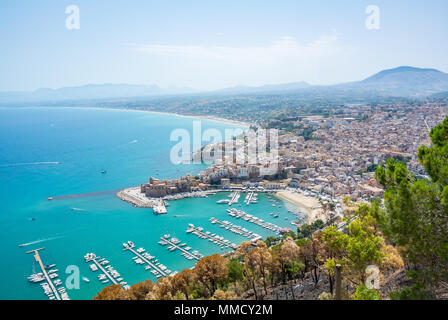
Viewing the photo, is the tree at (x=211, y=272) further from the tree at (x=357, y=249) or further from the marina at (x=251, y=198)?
the marina at (x=251, y=198)

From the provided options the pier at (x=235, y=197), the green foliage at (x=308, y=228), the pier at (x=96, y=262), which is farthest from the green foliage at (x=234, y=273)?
the pier at (x=235, y=197)

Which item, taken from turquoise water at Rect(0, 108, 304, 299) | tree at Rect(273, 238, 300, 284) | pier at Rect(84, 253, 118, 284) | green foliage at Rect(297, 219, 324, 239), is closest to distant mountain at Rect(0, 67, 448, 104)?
turquoise water at Rect(0, 108, 304, 299)

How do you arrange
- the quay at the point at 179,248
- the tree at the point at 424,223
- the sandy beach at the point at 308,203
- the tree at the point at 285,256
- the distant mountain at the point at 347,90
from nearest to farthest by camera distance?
the tree at the point at 424,223 < the tree at the point at 285,256 < the quay at the point at 179,248 < the sandy beach at the point at 308,203 < the distant mountain at the point at 347,90

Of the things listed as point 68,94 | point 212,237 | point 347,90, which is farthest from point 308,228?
point 68,94

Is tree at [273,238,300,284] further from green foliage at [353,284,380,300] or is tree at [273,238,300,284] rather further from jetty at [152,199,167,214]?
jetty at [152,199,167,214]

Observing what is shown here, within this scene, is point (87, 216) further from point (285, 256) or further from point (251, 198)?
point (285, 256)

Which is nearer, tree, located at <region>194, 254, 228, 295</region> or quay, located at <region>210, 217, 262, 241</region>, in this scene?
tree, located at <region>194, 254, 228, 295</region>
